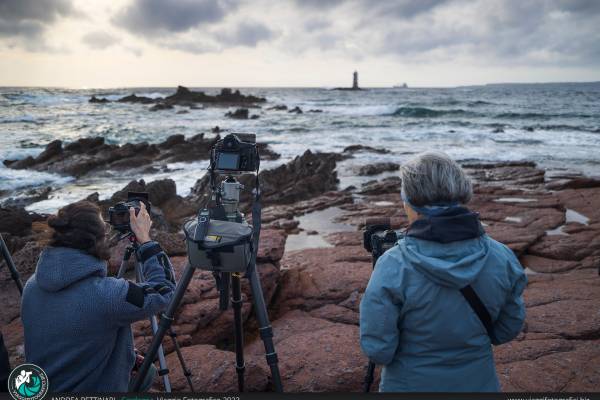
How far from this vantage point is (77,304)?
5.82 ft

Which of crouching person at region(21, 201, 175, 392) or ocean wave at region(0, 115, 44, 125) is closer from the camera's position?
crouching person at region(21, 201, 175, 392)

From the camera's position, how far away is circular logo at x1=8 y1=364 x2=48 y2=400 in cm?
182

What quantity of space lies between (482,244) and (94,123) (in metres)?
31.6

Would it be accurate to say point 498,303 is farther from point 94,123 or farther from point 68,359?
point 94,123

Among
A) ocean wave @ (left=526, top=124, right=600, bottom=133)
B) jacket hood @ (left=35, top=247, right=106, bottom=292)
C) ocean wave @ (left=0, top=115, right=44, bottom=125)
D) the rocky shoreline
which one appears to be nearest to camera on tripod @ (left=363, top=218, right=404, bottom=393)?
jacket hood @ (left=35, top=247, right=106, bottom=292)

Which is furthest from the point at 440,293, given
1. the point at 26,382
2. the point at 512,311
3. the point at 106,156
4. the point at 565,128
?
the point at 565,128

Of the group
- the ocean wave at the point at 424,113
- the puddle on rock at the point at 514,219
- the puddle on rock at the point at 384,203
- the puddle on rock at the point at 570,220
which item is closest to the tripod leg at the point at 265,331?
the puddle on rock at the point at 570,220

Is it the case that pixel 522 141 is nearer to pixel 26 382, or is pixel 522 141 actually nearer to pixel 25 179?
pixel 25 179

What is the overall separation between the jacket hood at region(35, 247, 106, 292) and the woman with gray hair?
1.08 meters

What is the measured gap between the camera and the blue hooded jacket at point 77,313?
5.77 feet

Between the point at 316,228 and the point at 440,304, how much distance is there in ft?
20.6

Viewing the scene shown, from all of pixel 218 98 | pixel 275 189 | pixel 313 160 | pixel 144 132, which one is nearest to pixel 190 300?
pixel 275 189

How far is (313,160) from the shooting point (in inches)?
506

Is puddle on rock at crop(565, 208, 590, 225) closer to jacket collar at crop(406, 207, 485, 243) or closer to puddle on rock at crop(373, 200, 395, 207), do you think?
puddle on rock at crop(373, 200, 395, 207)
